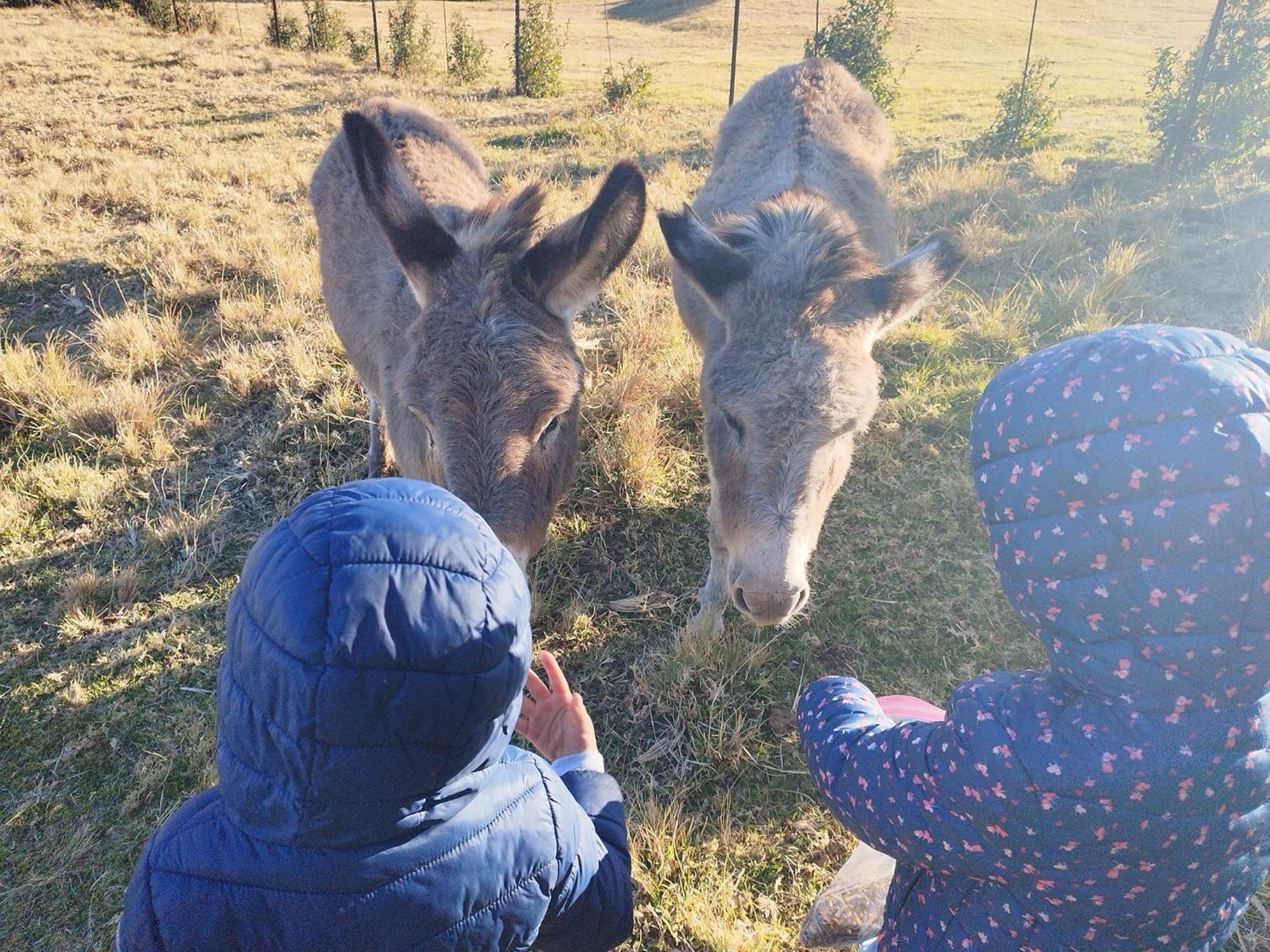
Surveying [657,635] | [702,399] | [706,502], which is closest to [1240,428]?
[702,399]

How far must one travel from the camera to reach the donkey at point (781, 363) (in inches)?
103

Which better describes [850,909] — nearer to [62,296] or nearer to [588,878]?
[588,878]

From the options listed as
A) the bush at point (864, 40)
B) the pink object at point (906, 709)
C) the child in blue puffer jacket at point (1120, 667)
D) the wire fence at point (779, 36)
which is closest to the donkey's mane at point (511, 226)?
the child in blue puffer jacket at point (1120, 667)

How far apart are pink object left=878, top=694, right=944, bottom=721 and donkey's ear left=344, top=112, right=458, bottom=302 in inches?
106

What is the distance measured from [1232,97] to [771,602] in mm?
11127

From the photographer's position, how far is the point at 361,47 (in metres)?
21.0

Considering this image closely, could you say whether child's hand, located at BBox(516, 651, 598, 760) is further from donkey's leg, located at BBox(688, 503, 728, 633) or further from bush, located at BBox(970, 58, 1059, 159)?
bush, located at BBox(970, 58, 1059, 159)

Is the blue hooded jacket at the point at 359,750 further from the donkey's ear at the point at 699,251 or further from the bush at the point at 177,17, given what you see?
the bush at the point at 177,17

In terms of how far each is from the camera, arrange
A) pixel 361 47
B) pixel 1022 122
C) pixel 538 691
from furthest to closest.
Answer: pixel 361 47 → pixel 1022 122 → pixel 538 691

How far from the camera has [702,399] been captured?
337 cm

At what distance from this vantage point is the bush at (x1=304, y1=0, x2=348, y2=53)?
72.3ft

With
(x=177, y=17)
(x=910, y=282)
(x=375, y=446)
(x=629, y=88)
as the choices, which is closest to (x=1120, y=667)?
(x=910, y=282)

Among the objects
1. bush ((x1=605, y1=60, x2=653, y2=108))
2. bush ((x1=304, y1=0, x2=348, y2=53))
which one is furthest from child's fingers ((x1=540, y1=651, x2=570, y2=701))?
bush ((x1=304, y1=0, x2=348, y2=53))

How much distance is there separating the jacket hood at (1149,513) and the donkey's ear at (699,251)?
74.3 inches
